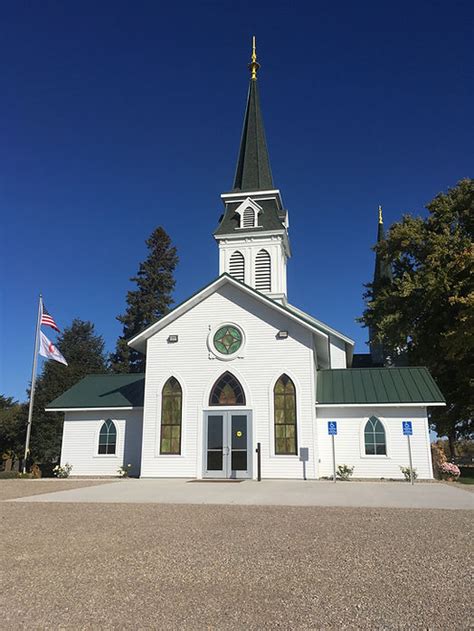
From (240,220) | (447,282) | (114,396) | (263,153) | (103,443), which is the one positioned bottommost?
(103,443)

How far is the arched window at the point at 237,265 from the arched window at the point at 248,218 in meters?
1.84

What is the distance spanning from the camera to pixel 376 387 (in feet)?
68.6

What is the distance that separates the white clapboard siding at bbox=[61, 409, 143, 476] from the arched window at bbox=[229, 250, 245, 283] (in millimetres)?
10690

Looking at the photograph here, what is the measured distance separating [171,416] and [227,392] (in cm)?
248

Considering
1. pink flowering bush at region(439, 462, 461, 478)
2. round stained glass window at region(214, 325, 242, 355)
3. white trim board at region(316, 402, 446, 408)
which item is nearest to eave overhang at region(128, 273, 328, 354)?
round stained glass window at region(214, 325, 242, 355)

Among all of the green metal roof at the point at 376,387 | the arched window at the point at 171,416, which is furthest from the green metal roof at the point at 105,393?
the green metal roof at the point at 376,387

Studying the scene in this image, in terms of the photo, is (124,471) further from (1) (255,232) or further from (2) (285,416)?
(1) (255,232)

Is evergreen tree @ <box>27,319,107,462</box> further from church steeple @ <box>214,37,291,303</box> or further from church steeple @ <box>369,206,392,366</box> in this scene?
church steeple @ <box>369,206,392,366</box>

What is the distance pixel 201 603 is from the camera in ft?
15.6

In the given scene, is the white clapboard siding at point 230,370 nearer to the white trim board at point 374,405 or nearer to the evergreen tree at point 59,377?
the white trim board at point 374,405

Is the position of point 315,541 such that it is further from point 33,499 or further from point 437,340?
point 437,340

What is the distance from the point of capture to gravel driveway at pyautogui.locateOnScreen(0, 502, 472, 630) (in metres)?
4.42

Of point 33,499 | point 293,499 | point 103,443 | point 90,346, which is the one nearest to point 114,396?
point 103,443

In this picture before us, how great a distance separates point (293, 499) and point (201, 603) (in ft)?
27.5
